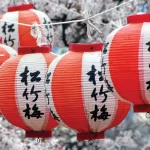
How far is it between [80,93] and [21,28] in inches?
128

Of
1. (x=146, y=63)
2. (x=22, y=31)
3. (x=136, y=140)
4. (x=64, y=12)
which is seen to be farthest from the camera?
(x=136, y=140)

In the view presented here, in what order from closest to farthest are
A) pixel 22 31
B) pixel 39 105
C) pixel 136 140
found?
pixel 39 105 < pixel 22 31 < pixel 136 140

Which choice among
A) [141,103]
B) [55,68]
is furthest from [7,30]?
[141,103]

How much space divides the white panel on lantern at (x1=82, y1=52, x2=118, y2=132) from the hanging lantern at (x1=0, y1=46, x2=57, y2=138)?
62 centimetres

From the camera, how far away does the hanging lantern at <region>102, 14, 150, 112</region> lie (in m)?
7.67

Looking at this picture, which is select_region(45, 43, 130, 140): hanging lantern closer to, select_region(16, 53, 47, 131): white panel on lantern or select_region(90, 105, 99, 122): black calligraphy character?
select_region(90, 105, 99, 122): black calligraphy character

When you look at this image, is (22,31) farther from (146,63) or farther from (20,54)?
(146,63)

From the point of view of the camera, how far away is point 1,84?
363 inches

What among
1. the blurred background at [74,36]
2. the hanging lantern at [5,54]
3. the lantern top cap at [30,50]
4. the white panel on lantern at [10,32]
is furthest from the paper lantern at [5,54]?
the blurred background at [74,36]

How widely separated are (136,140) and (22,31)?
28.8 ft

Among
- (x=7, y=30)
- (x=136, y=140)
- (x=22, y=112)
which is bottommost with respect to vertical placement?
(x=136, y=140)

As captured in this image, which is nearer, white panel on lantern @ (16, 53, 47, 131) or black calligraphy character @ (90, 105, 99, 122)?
black calligraphy character @ (90, 105, 99, 122)

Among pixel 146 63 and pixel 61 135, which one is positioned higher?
pixel 146 63

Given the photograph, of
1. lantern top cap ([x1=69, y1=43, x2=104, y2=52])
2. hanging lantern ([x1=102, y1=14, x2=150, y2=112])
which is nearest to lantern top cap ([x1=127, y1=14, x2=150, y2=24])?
hanging lantern ([x1=102, y1=14, x2=150, y2=112])
